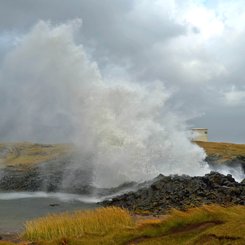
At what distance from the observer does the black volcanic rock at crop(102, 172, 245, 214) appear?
36.5m

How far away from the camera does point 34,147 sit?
13562cm

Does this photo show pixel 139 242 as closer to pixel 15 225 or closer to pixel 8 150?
pixel 15 225

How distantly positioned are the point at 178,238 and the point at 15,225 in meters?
21.1

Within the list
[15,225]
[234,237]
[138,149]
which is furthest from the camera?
[138,149]

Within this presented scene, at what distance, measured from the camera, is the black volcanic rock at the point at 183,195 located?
3647cm

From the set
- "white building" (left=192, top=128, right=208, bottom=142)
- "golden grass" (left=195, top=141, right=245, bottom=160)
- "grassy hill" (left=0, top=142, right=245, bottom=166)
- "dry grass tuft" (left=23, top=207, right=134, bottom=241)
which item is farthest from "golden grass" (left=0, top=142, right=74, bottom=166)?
"dry grass tuft" (left=23, top=207, right=134, bottom=241)

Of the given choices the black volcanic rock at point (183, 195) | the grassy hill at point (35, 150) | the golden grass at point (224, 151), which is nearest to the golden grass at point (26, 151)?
the grassy hill at point (35, 150)

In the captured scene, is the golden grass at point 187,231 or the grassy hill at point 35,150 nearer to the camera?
the golden grass at point 187,231

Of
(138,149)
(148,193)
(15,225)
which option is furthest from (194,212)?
(138,149)

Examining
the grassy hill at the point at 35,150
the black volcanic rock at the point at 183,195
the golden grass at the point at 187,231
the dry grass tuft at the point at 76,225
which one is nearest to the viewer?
the golden grass at the point at 187,231

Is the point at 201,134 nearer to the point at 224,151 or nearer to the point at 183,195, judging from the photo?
the point at 224,151

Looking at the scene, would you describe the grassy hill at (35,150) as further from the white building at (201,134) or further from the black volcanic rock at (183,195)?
the black volcanic rock at (183,195)

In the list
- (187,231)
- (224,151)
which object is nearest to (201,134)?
(224,151)

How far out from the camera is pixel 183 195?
3906 centimetres
